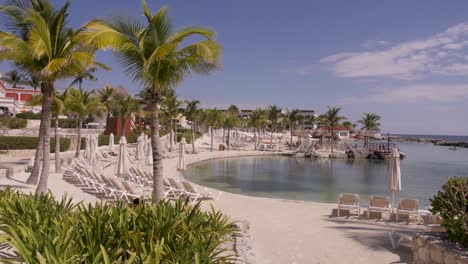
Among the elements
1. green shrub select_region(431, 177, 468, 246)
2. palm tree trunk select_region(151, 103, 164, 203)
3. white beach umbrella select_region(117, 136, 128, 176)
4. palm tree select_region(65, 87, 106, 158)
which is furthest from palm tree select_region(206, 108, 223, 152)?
green shrub select_region(431, 177, 468, 246)

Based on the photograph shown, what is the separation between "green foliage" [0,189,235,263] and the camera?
12.7ft

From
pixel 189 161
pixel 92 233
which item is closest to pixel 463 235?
pixel 92 233

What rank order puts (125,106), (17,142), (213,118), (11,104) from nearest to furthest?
1. (17,142)
2. (125,106)
3. (11,104)
4. (213,118)

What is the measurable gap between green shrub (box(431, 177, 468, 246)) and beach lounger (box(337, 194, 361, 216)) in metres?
4.35

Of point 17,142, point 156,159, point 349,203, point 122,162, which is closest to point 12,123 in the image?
point 17,142

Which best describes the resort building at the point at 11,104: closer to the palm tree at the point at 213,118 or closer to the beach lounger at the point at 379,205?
the palm tree at the point at 213,118

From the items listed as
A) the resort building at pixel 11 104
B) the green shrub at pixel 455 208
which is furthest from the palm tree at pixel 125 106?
the green shrub at pixel 455 208

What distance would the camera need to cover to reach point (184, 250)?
13.7 feet

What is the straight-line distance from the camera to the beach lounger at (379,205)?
1046 centimetres

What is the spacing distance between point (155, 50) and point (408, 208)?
27.7ft

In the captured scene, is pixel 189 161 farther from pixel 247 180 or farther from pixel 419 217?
pixel 419 217

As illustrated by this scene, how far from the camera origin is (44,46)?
9.61 metres

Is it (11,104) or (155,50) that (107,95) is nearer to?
(11,104)

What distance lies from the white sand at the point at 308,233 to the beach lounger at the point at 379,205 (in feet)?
1.26
